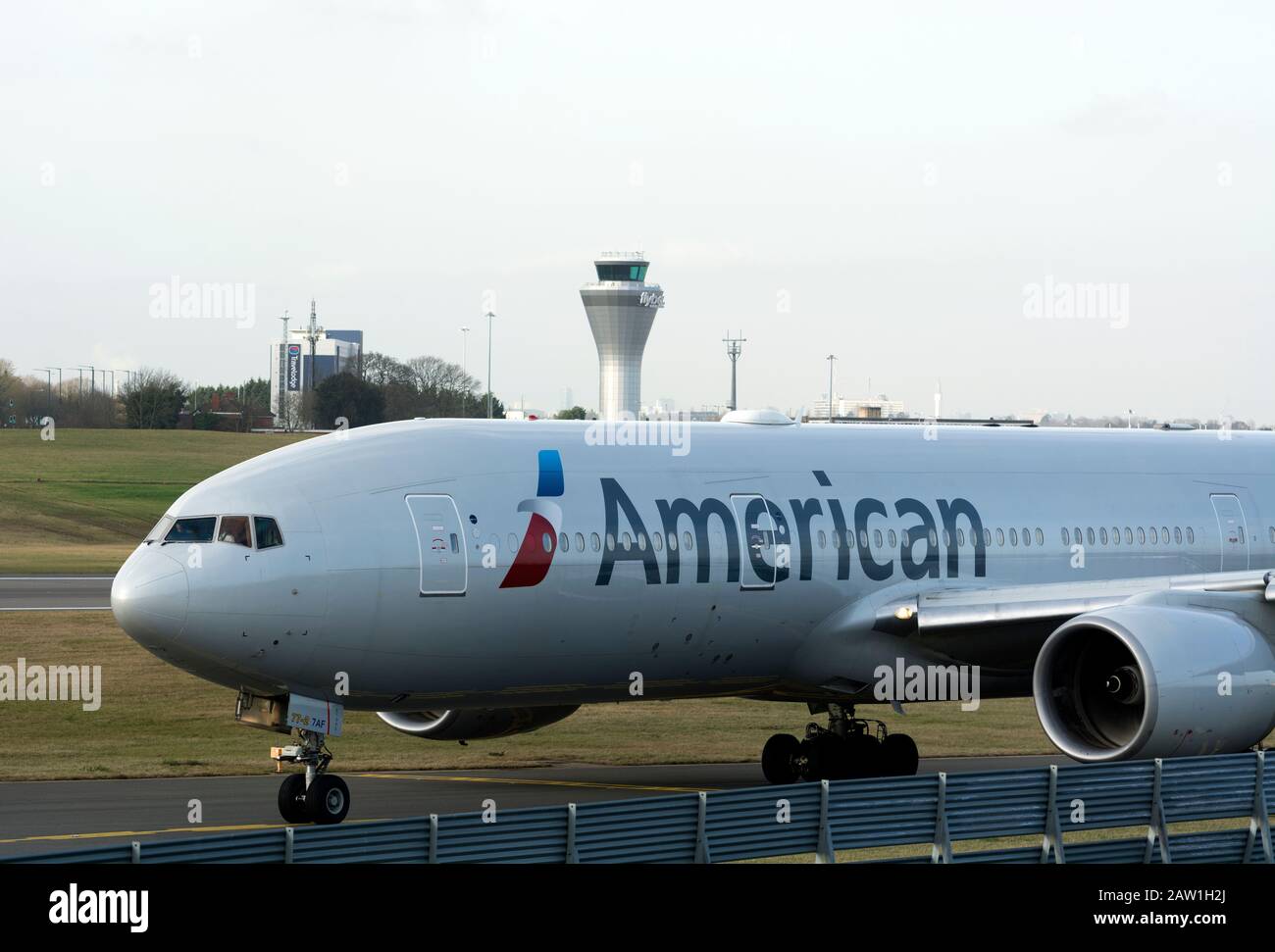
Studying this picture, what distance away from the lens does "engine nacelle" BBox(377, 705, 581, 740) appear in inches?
1043

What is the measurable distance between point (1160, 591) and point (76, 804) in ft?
49.9

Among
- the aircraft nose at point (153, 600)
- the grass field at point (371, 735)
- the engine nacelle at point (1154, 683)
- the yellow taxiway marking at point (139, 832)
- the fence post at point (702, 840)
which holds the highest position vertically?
the aircraft nose at point (153, 600)

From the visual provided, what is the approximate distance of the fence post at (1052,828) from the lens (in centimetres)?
1828

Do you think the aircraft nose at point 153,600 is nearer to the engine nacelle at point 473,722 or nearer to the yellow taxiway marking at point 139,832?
the yellow taxiway marking at point 139,832

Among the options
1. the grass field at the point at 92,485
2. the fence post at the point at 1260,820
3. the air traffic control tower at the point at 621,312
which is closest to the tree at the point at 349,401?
the grass field at the point at 92,485

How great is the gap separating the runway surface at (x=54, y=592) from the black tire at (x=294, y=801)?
104 feet

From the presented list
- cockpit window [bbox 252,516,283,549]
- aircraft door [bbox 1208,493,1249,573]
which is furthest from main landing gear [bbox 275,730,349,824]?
aircraft door [bbox 1208,493,1249,573]

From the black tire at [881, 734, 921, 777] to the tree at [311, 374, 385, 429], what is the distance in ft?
317

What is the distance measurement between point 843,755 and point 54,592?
36900 millimetres

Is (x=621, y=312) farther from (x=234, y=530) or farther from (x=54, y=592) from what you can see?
(x=234, y=530)

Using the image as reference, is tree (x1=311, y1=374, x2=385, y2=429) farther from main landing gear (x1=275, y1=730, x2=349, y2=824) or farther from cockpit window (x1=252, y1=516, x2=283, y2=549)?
cockpit window (x1=252, y1=516, x2=283, y2=549)

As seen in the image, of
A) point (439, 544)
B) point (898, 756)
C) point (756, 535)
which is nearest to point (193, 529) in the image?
point (439, 544)

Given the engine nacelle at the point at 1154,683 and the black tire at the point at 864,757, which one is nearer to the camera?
the engine nacelle at the point at 1154,683
